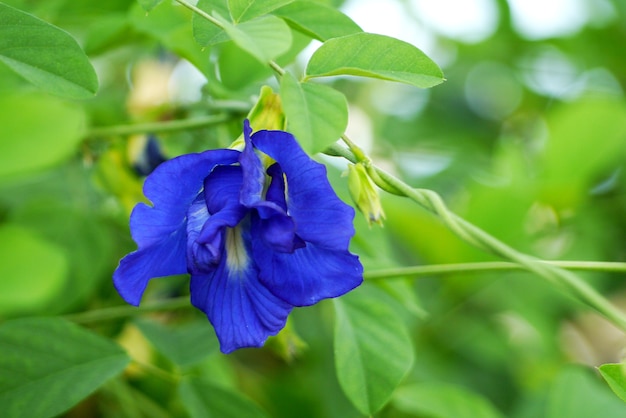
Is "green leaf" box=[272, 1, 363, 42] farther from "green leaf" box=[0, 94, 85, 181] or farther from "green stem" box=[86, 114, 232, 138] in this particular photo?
"green leaf" box=[0, 94, 85, 181]

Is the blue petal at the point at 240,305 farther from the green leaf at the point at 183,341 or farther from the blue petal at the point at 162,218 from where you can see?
the green leaf at the point at 183,341

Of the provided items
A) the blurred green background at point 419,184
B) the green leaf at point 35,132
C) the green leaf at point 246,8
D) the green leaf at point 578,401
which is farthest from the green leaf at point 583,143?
the green leaf at point 246,8

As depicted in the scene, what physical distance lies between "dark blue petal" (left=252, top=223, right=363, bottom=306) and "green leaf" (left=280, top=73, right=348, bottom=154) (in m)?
0.07

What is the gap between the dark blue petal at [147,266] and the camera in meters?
0.49

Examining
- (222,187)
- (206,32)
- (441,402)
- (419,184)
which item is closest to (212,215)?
(222,187)

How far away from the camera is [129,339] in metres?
1.13

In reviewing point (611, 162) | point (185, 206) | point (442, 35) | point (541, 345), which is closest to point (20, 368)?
point (185, 206)

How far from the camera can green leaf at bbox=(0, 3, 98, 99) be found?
53cm

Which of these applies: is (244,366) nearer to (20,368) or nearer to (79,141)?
(79,141)

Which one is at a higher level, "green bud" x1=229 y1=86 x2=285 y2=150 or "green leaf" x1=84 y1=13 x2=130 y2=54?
"green bud" x1=229 y1=86 x2=285 y2=150

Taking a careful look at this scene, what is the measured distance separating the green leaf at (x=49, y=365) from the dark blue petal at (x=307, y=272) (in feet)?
0.73

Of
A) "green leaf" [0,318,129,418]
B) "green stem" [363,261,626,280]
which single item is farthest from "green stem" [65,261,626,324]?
"green leaf" [0,318,129,418]

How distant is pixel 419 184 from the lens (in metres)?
1.25

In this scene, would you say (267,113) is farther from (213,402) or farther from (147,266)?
(213,402)
